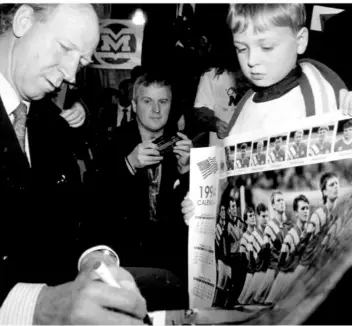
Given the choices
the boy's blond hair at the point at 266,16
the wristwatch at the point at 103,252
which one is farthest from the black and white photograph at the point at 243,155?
the wristwatch at the point at 103,252

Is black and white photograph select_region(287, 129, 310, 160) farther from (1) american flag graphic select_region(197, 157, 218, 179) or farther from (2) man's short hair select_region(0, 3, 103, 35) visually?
(2) man's short hair select_region(0, 3, 103, 35)

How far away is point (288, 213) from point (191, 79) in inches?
18.7

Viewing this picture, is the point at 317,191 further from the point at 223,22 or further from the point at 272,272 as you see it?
the point at 223,22

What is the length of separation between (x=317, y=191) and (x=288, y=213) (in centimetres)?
10

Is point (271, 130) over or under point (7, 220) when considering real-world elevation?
over

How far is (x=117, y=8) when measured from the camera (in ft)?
4.74

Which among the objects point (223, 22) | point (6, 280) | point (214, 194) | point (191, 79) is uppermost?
point (223, 22)

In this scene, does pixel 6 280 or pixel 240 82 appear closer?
pixel 6 280

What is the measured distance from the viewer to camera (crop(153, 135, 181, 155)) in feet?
4.80

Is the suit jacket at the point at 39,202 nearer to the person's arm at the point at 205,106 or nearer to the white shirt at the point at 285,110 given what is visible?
the person's arm at the point at 205,106

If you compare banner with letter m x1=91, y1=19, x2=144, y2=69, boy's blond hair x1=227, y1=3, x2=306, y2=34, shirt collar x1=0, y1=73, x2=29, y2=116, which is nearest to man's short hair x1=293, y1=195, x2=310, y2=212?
boy's blond hair x1=227, y1=3, x2=306, y2=34

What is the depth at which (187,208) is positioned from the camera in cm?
146

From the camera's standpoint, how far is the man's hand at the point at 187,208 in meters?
1.46

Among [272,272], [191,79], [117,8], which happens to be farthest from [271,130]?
[117,8]
